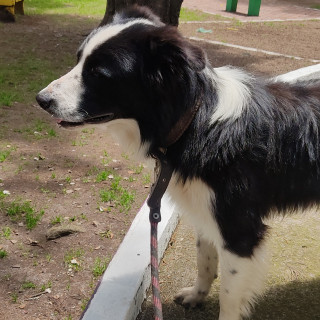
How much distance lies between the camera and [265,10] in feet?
52.1

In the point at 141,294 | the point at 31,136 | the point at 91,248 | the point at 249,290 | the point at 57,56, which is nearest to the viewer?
the point at 249,290

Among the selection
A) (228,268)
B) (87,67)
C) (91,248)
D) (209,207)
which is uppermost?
(87,67)

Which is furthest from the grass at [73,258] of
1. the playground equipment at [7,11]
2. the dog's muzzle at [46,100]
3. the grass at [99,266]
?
the playground equipment at [7,11]

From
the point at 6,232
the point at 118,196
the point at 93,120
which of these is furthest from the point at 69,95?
the point at 118,196

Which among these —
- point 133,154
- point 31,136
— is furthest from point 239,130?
point 31,136

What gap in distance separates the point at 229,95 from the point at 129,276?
4.37 ft

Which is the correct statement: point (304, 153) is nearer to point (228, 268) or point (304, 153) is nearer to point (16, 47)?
point (228, 268)

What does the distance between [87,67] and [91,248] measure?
1.56m

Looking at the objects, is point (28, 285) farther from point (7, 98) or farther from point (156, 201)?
point (7, 98)

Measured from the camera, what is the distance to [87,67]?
2.32 m

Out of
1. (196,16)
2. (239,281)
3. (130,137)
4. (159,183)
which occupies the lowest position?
(196,16)

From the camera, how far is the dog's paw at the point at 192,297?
9.80 ft

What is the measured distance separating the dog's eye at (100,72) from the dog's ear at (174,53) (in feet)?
0.79

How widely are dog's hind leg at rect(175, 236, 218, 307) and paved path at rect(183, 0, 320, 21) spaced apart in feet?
38.5
